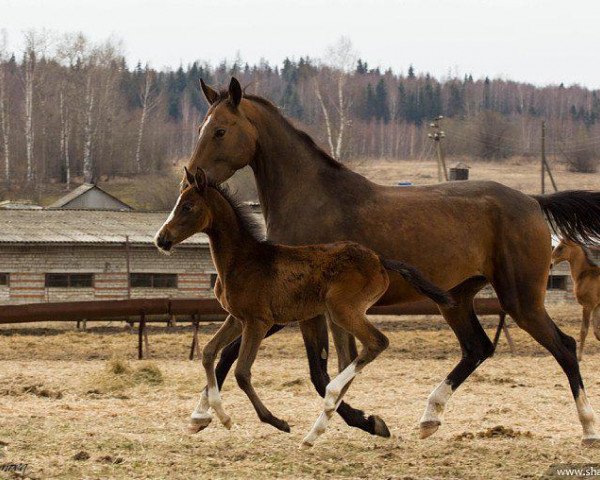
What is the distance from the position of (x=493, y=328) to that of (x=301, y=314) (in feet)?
54.4

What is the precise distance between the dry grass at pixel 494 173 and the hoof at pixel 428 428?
185 ft

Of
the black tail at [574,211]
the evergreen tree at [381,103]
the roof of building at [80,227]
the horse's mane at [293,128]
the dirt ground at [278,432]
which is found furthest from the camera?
the evergreen tree at [381,103]

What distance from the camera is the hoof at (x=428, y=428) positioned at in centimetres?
734

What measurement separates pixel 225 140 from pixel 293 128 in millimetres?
Answer: 619

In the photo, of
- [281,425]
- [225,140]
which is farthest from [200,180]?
[281,425]

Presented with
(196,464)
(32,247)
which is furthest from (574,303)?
(196,464)

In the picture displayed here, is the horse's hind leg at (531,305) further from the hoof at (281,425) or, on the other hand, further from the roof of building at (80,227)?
the roof of building at (80,227)

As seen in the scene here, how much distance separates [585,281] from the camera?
15.6m

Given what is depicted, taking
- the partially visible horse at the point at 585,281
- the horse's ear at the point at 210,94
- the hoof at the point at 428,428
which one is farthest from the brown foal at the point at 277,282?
the partially visible horse at the point at 585,281

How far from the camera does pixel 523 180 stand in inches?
2805

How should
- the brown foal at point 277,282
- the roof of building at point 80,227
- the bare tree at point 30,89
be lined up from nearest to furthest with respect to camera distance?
the brown foal at point 277,282 < the roof of building at point 80,227 < the bare tree at point 30,89

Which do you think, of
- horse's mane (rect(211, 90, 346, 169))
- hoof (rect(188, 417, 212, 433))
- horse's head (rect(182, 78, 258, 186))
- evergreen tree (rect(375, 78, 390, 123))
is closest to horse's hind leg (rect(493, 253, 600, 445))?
horse's mane (rect(211, 90, 346, 169))

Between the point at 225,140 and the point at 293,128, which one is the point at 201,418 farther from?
the point at 293,128

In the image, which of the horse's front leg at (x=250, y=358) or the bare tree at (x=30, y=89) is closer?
the horse's front leg at (x=250, y=358)
